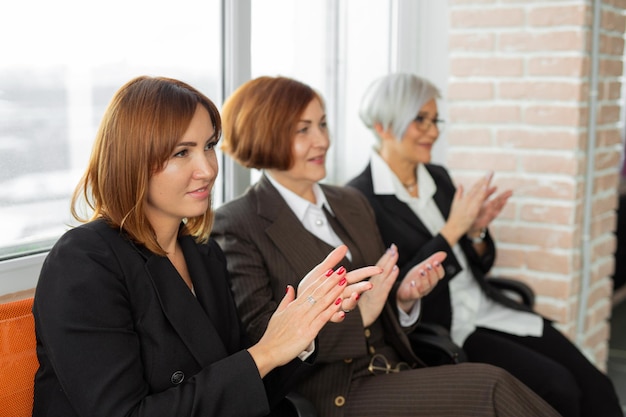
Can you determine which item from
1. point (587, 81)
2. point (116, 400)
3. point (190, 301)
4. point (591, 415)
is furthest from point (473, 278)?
point (116, 400)

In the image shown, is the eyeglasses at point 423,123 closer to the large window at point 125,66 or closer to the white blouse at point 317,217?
the large window at point 125,66

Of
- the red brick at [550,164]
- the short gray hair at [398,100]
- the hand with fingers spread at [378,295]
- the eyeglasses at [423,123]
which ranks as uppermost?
the short gray hair at [398,100]

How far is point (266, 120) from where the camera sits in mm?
2305

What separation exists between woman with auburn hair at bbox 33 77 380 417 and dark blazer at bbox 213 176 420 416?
0.32 meters

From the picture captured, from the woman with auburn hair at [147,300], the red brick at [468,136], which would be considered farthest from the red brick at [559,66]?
the woman with auburn hair at [147,300]

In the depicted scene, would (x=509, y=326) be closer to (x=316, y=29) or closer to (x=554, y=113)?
(x=554, y=113)

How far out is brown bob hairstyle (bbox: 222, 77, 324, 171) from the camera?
2301 millimetres

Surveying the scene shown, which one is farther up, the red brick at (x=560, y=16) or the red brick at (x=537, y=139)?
the red brick at (x=560, y=16)

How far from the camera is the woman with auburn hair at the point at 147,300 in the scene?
4.91 ft

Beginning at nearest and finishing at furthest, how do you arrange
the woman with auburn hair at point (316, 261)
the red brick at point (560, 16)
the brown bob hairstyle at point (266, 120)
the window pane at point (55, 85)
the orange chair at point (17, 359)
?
1. the orange chair at point (17, 359)
2. the window pane at point (55, 85)
3. the woman with auburn hair at point (316, 261)
4. the brown bob hairstyle at point (266, 120)
5. the red brick at point (560, 16)

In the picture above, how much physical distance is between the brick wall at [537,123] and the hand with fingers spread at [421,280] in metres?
0.97

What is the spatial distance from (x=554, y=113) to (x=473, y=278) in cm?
74

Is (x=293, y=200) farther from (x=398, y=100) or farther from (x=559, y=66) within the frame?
(x=559, y=66)

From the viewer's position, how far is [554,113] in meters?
3.12
